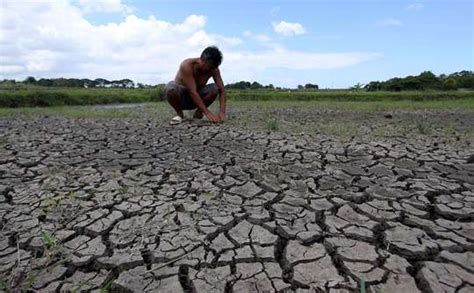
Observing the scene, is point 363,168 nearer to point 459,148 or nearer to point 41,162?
point 459,148

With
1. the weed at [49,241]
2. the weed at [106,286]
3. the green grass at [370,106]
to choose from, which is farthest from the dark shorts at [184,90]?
the green grass at [370,106]

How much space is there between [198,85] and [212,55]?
0.74m

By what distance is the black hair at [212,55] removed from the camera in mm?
4234

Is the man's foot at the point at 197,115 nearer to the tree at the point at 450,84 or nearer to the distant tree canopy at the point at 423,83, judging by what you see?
the distant tree canopy at the point at 423,83

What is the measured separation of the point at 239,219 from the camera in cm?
192

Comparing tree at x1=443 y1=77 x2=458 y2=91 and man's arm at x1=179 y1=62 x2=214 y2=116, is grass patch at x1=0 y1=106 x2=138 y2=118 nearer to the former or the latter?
man's arm at x1=179 y1=62 x2=214 y2=116

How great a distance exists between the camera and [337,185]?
2.42m

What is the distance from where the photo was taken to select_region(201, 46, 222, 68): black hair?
4.23 metres

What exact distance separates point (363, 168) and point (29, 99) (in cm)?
1203

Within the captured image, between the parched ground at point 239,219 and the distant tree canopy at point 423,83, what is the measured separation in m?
23.7

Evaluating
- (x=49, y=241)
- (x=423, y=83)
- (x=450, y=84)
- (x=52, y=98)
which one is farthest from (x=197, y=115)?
(x=450, y=84)

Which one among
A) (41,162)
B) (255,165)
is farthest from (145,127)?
(255,165)

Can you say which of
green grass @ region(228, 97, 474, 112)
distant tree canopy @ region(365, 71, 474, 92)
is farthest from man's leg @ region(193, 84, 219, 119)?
distant tree canopy @ region(365, 71, 474, 92)

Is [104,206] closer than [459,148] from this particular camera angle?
Yes
